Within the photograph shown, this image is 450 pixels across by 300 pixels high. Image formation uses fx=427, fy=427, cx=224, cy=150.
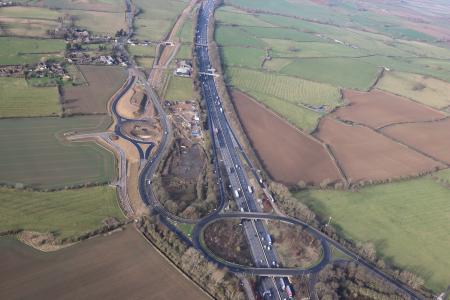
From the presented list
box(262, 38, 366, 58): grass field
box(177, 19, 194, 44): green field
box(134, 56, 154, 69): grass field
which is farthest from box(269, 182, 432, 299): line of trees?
box(177, 19, 194, 44): green field

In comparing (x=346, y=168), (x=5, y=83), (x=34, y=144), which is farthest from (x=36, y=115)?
(x=346, y=168)

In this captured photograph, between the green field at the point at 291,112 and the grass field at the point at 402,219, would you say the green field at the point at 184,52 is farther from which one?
the grass field at the point at 402,219

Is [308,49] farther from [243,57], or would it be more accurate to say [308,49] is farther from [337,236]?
[337,236]

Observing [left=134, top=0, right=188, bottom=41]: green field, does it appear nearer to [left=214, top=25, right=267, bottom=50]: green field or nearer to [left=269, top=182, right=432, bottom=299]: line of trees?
[left=214, top=25, right=267, bottom=50]: green field

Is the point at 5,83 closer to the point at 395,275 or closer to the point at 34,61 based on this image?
the point at 34,61

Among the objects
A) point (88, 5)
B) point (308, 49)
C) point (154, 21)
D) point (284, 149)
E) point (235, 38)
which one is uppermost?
point (88, 5)

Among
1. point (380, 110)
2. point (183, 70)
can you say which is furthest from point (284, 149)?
point (183, 70)

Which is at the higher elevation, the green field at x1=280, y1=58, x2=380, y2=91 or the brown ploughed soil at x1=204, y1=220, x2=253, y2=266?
the green field at x1=280, y1=58, x2=380, y2=91
